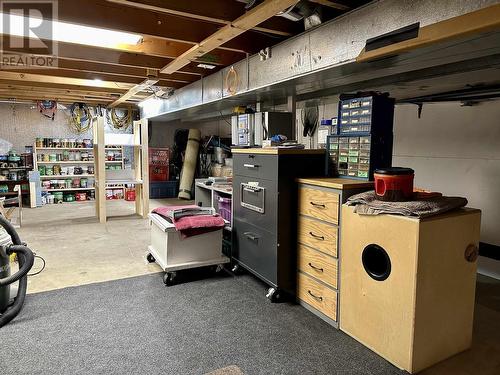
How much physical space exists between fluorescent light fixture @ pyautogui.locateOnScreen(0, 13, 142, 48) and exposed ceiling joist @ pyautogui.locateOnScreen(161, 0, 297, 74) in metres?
0.49

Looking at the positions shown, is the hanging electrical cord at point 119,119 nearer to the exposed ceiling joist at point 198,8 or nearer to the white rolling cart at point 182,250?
the white rolling cart at point 182,250

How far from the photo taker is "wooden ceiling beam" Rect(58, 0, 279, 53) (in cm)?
248

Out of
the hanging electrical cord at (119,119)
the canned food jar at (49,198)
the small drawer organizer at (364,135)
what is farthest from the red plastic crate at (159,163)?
the small drawer organizer at (364,135)

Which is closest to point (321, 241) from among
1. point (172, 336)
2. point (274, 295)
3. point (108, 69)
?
point (274, 295)

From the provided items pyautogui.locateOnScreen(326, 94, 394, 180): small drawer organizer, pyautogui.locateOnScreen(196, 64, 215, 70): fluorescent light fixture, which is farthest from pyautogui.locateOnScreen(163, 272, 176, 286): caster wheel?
pyautogui.locateOnScreen(196, 64, 215, 70): fluorescent light fixture

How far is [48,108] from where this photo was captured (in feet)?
25.5

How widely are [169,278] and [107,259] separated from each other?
3.55 ft

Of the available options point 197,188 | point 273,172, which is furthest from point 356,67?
point 197,188

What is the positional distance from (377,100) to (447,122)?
5.84 feet

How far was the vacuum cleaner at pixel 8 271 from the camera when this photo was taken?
2449mm

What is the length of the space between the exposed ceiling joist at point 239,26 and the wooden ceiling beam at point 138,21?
0.13 metres

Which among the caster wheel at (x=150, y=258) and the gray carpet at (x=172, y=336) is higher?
the caster wheel at (x=150, y=258)

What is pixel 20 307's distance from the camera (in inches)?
101

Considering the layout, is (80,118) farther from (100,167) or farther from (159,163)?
(100,167)
